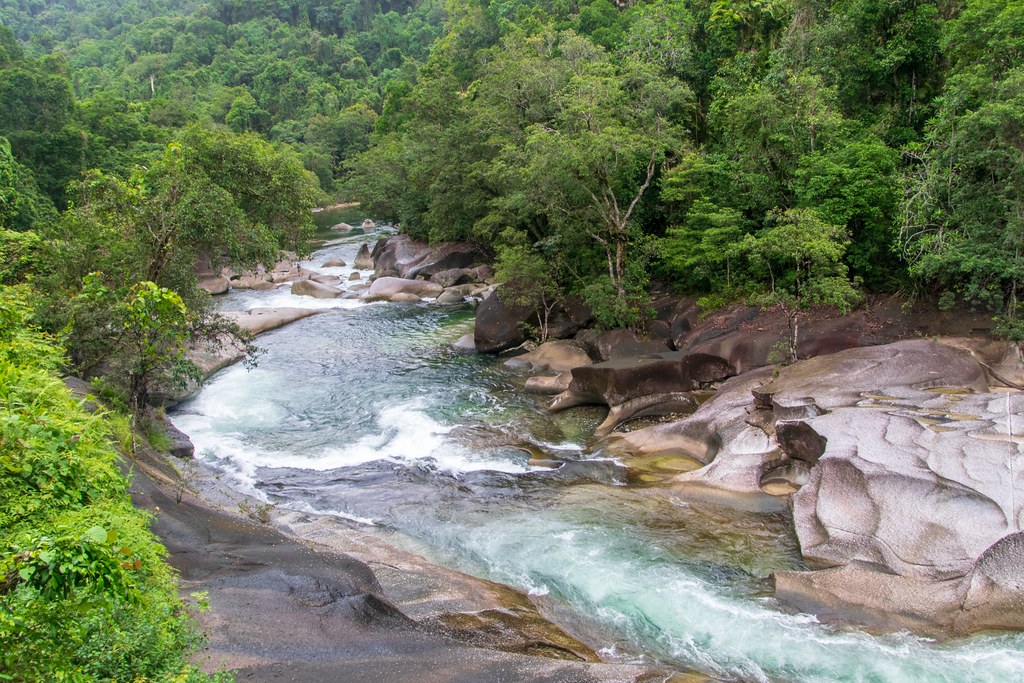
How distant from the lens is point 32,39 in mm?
119938

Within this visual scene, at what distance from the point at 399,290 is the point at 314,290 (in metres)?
4.49

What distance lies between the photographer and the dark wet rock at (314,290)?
3697 centimetres

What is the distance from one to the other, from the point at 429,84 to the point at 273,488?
29.5 metres

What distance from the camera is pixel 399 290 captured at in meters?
36.6

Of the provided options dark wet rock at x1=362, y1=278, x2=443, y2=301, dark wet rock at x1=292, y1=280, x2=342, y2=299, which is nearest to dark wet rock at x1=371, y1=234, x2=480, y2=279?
dark wet rock at x1=362, y1=278, x2=443, y2=301

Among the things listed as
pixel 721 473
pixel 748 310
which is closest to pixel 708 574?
pixel 721 473

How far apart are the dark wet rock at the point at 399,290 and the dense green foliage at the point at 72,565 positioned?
87.1 feet

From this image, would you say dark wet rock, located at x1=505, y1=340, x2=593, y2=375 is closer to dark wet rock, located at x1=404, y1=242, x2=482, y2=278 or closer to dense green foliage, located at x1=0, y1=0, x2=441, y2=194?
dark wet rock, located at x1=404, y1=242, x2=482, y2=278

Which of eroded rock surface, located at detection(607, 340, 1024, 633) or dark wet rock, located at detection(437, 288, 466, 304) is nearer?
eroded rock surface, located at detection(607, 340, 1024, 633)

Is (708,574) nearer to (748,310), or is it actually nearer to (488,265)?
(748,310)

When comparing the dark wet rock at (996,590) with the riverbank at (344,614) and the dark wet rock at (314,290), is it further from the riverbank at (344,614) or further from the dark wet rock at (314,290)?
the dark wet rock at (314,290)

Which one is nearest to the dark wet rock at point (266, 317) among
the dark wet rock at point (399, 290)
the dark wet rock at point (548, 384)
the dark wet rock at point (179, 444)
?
the dark wet rock at point (399, 290)

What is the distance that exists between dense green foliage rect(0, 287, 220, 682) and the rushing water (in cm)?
624

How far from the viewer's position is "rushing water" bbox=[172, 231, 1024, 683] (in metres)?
10.2
